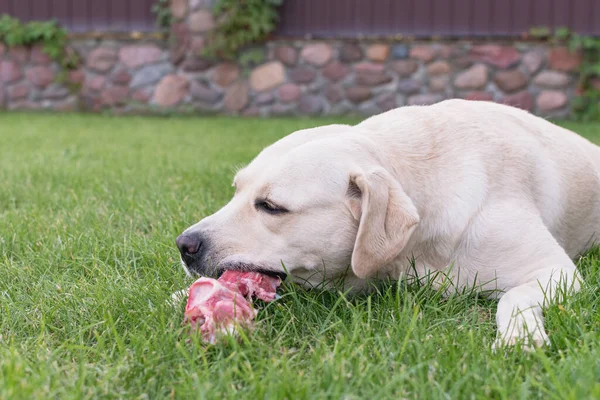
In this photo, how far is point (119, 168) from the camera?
557 cm

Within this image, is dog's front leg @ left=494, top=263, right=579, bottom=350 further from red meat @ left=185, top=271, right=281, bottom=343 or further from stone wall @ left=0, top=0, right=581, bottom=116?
stone wall @ left=0, top=0, right=581, bottom=116

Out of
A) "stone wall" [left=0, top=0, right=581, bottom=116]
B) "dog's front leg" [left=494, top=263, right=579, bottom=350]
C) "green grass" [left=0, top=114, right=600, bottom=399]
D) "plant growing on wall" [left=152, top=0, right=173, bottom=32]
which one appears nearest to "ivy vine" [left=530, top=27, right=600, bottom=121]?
"stone wall" [left=0, top=0, right=581, bottom=116]

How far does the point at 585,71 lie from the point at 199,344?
9008 millimetres

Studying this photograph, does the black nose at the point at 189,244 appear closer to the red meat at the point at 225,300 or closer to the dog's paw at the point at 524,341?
the red meat at the point at 225,300

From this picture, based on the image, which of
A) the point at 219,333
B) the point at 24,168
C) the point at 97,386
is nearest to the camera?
the point at 97,386

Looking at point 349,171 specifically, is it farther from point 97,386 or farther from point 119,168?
point 119,168

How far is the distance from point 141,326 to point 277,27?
9.08 meters

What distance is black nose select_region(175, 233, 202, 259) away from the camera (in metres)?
2.44

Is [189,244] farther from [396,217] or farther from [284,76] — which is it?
[284,76]

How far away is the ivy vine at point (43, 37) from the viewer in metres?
11.0

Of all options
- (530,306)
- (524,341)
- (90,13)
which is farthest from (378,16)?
(524,341)

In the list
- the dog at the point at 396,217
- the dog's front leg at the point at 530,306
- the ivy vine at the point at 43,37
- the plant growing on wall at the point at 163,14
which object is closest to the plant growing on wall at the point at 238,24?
the plant growing on wall at the point at 163,14

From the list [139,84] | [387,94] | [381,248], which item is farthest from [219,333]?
[139,84]

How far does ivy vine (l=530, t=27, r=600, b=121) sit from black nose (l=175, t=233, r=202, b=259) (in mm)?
8506
